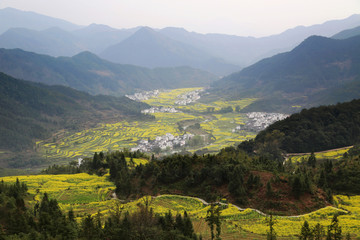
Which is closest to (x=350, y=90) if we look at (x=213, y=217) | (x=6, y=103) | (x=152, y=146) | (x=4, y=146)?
(x=152, y=146)

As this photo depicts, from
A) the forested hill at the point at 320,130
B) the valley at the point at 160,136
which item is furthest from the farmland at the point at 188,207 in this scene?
the valley at the point at 160,136

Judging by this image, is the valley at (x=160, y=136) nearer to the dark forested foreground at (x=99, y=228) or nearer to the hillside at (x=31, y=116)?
the hillside at (x=31, y=116)

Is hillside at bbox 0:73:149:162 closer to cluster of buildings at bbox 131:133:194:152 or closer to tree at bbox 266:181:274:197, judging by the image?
cluster of buildings at bbox 131:133:194:152

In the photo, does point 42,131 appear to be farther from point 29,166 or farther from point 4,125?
point 29,166

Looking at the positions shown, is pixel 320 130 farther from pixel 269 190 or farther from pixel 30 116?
pixel 30 116

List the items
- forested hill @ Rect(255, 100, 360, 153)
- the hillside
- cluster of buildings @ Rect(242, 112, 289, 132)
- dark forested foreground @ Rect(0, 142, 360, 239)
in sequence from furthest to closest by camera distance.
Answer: cluster of buildings @ Rect(242, 112, 289, 132) → the hillside → forested hill @ Rect(255, 100, 360, 153) → dark forested foreground @ Rect(0, 142, 360, 239)

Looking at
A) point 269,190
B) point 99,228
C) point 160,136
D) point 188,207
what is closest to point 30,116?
point 160,136

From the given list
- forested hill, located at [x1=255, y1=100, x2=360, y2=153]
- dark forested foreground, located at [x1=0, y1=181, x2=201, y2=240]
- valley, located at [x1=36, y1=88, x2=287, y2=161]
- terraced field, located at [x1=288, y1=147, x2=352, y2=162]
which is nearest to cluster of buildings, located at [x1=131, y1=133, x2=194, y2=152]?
valley, located at [x1=36, y1=88, x2=287, y2=161]
